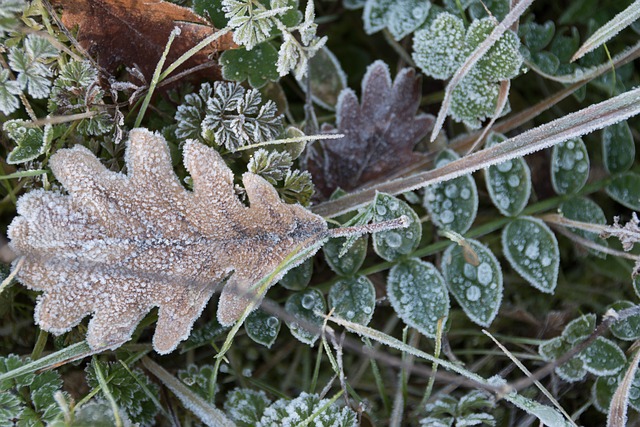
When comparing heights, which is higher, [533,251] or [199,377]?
[533,251]

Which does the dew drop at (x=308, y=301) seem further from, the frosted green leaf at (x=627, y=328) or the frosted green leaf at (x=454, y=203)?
the frosted green leaf at (x=627, y=328)

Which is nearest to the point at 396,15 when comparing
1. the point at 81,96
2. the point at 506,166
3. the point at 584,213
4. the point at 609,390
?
the point at 506,166

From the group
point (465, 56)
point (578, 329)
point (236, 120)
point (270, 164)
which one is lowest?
point (578, 329)

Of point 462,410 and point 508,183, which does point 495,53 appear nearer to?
point 508,183

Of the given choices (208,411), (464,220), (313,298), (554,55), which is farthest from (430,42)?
(208,411)

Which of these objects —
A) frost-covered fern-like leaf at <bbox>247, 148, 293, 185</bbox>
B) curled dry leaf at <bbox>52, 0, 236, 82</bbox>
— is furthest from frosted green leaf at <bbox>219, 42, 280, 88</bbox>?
frost-covered fern-like leaf at <bbox>247, 148, 293, 185</bbox>

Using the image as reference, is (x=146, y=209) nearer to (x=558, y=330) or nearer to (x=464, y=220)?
(x=464, y=220)
